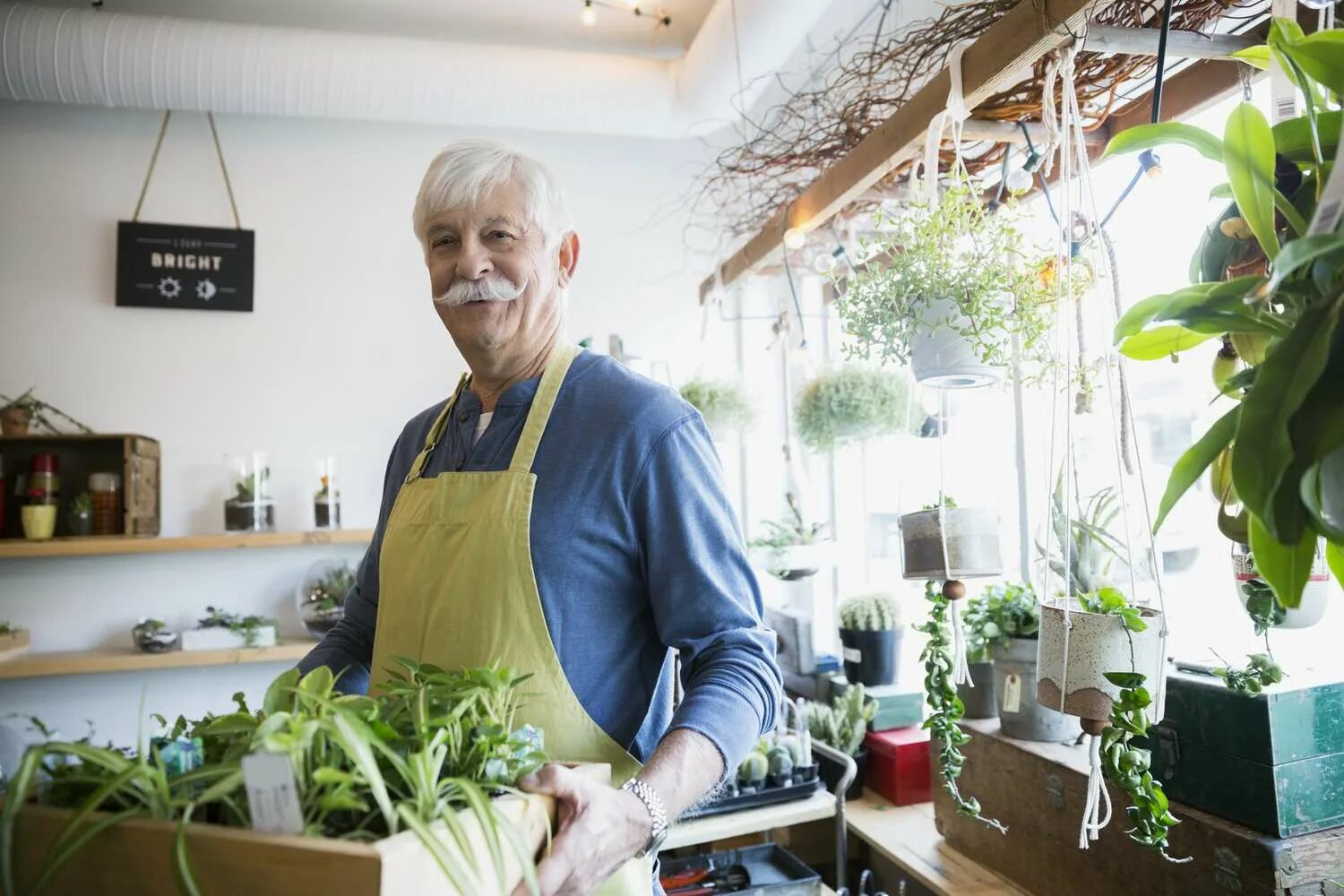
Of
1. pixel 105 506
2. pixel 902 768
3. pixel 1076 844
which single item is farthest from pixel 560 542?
pixel 105 506

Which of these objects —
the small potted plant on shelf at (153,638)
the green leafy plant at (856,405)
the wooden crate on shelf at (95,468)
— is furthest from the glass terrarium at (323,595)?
the green leafy plant at (856,405)

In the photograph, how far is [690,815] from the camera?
2.23 meters

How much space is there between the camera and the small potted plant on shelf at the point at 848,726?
263cm

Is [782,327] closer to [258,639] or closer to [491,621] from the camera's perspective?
[491,621]

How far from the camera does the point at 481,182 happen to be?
4.25ft

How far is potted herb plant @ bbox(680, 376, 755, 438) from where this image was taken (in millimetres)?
2914

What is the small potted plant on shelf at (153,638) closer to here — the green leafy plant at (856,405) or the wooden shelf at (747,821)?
the wooden shelf at (747,821)

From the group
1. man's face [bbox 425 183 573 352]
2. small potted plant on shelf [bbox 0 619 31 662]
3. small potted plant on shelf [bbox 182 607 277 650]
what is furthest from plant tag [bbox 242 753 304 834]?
small potted plant on shelf [bbox 0 619 31 662]

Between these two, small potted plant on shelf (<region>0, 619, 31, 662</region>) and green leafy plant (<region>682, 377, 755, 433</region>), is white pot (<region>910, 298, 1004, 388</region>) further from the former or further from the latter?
small potted plant on shelf (<region>0, 619, 31, 662</region>)

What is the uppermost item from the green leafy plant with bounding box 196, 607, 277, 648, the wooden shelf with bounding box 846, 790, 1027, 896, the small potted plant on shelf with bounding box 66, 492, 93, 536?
the small potted plant on shelf with bounding box 66, 492, 93, 536

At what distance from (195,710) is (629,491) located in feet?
8.96

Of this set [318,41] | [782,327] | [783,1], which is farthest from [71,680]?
[783,1]

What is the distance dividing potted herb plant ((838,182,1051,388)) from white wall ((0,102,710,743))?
223cm

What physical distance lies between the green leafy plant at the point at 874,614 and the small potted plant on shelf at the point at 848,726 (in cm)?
21
